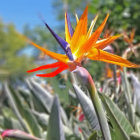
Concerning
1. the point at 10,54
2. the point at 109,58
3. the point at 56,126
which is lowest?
the point at 56,126

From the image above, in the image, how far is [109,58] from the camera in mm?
496

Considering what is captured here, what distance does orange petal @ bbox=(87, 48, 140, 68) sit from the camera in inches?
19.1

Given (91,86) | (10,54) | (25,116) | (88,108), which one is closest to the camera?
(91,86)

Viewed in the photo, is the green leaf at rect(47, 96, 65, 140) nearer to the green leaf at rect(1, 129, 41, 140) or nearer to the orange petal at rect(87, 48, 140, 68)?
the green leaf at rect(1, 129, 41, 140)

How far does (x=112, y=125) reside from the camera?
2.04 feet

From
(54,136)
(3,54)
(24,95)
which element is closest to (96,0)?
(24,95)

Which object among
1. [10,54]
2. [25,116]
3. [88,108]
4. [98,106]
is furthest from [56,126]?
[10,54]

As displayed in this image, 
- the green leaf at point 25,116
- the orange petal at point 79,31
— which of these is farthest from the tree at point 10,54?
the orange petal at point 79,31

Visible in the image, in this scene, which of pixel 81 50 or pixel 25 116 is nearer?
pixel 81 50

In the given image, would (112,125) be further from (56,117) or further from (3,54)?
(3,54)

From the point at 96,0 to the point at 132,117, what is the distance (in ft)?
5.47

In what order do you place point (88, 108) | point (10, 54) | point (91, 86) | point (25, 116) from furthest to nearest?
point (10, 54) < point (25, 116) < point (88, 108) < point (91, 86)

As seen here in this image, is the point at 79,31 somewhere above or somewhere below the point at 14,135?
above

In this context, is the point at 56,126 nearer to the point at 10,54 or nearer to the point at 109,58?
the point at 109,58
